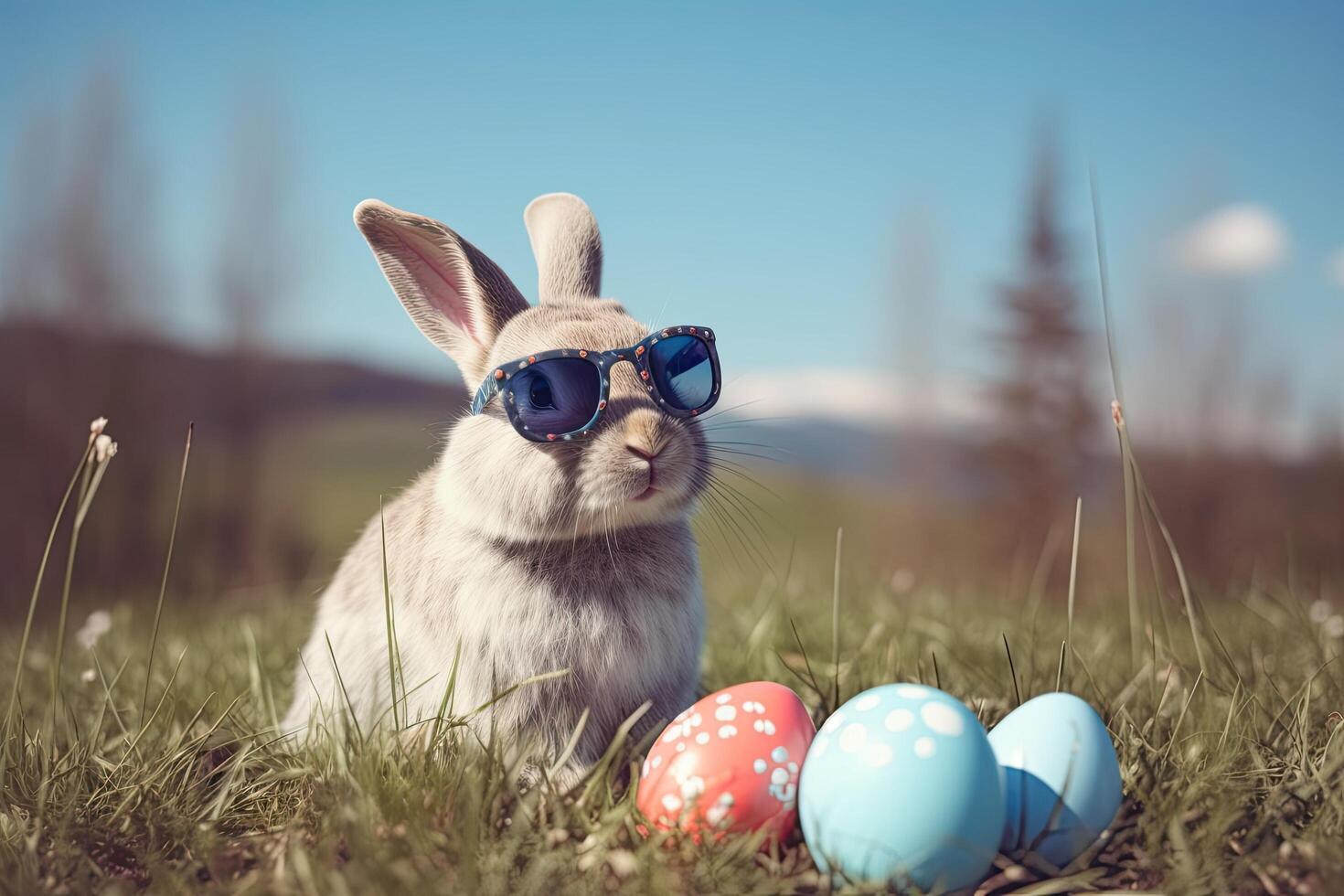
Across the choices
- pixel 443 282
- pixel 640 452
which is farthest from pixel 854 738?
pixel 443 282

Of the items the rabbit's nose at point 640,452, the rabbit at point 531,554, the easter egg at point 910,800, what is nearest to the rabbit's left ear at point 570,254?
the rabbit at point 531,554

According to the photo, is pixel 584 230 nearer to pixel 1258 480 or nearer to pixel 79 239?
pixel 79 239

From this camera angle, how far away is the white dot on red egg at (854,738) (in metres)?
2.07

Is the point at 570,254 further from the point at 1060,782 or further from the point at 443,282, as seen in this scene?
the point at 1060,782

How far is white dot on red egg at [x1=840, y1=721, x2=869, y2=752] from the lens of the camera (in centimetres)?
207

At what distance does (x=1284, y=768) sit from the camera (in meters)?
2.43

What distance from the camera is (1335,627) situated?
3801 millimetres

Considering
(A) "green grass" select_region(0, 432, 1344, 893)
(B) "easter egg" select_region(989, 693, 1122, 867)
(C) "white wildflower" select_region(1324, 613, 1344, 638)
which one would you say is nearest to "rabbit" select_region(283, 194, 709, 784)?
(A) "green grass" select_region(0, 432, 1344, 893)

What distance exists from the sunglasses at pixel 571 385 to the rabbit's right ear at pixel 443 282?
0.30 m

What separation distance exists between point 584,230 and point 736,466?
3.19ft

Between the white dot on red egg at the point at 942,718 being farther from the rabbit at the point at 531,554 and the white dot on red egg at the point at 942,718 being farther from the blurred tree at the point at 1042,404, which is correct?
the blurred tree at the point at 1042,404

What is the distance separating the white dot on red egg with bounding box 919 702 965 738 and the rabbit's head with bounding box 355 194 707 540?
816 millimetres

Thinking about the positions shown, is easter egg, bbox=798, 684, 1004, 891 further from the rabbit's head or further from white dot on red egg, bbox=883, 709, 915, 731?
the rabbit's head

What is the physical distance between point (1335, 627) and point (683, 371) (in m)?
3.06
